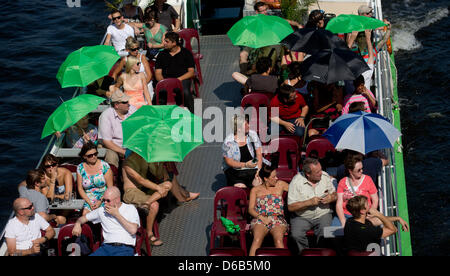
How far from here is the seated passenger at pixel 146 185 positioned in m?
9.23

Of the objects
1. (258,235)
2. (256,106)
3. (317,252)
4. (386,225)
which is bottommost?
(317,252)

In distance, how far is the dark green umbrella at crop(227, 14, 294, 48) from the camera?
11.8 meters

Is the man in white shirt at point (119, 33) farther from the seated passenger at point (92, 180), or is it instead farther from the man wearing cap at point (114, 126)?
the seated passenger at point (92, 180)

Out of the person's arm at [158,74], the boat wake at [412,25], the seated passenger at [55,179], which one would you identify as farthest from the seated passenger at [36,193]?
the boat wake at [412,25]

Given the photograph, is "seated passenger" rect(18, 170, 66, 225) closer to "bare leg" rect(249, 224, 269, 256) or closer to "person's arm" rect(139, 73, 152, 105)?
"person's arm" rect(139, 73, 152, 105)

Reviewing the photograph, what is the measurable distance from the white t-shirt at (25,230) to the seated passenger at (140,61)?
3812 mm

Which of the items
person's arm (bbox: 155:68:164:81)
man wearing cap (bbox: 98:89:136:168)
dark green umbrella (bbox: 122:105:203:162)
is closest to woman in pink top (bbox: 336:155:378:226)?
dark green umbrella (bbox: 122:105:203:162)

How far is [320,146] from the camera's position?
9930 millimetres

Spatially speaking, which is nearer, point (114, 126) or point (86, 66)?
point (114, 126)

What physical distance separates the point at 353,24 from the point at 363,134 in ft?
11.5

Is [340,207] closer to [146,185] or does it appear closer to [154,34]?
[146,185]

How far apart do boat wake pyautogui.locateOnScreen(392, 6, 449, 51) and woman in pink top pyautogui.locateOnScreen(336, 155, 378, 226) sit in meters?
15.2

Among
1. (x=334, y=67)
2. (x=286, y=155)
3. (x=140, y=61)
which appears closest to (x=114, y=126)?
(x=140, y=61)

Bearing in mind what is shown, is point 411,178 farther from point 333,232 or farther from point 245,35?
point 333,232
